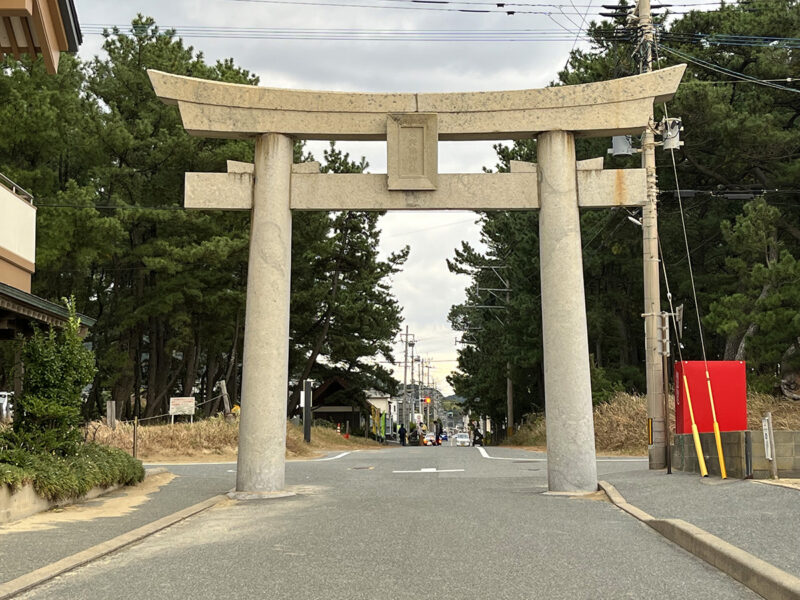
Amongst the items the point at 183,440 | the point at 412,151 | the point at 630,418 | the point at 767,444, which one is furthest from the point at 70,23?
the point at 630,418

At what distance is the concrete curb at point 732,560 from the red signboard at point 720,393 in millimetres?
8774

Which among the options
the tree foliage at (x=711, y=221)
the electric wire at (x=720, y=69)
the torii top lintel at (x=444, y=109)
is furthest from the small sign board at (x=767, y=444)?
the electric wire at (x=720, y=69)

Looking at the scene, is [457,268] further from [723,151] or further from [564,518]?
[564,518]

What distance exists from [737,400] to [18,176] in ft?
93.3

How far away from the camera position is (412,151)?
1584cm

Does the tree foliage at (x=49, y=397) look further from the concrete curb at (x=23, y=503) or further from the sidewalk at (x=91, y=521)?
the sidewalk at (x=91, y=521)

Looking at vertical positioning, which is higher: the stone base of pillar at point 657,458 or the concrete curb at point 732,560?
the stone base of pillar at point 657,458

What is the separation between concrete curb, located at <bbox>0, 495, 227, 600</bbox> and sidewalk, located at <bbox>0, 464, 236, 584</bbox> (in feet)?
0.58

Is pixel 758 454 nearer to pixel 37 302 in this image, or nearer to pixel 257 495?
pixel 257 495

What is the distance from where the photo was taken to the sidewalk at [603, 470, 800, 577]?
835 centimetres

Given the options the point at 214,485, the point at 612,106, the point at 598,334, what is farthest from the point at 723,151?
the point at 214,485

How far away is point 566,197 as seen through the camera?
15844 millimetres

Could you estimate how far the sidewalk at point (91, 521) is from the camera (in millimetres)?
9219

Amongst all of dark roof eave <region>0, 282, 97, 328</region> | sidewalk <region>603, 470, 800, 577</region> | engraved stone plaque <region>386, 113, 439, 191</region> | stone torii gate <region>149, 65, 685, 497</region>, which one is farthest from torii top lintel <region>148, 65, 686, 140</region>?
sidewalk <region>603, 470, 800, 577</region>
